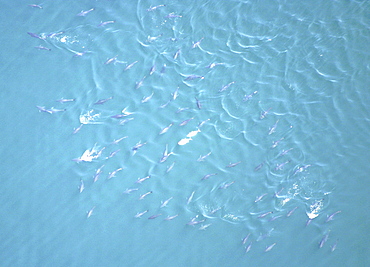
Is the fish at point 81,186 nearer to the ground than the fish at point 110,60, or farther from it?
nearer to the ground

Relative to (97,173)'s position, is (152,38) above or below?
above

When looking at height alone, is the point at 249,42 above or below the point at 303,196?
above

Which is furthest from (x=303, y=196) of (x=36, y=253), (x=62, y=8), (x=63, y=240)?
(x=62, y=8)

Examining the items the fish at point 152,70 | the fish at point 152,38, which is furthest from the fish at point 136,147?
the fish at point 152,38

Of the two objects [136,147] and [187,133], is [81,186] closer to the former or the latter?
[136,147]

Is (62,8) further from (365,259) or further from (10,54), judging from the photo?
(365,259)

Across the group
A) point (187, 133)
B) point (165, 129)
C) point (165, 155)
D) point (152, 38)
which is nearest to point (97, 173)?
point (165, 155)

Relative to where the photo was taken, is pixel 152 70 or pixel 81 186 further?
pixel 152 70

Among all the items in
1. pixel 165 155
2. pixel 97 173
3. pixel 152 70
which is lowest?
pixel 97 173

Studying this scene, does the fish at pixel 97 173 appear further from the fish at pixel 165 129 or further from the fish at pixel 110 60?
the fish at pixel 110 60
